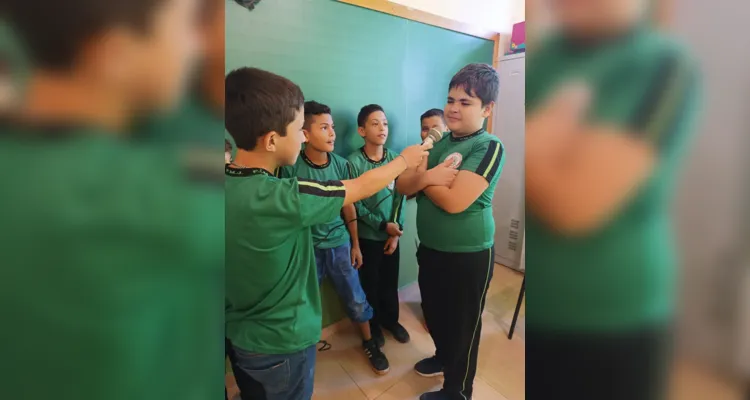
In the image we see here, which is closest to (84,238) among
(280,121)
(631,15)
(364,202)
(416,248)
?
(280,121)

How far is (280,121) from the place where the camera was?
0.58m

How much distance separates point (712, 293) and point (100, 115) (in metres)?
0.49

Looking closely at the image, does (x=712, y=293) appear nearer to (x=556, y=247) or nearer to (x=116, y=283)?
(x=556, y=247)

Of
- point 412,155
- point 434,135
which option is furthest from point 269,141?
point 434,135

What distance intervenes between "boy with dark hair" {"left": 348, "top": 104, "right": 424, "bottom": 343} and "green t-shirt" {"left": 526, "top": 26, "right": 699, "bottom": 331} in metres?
0.50

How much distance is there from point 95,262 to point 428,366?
66cm

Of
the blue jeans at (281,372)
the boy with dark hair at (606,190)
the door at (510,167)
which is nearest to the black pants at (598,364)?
the boy with dark hair at (606,190)

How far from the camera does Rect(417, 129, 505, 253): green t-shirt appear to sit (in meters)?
0.73

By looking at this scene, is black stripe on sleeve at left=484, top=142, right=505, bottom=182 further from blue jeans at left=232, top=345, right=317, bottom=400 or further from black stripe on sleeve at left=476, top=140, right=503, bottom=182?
blue jeans at left=232, top=345, right=317, bottom=400

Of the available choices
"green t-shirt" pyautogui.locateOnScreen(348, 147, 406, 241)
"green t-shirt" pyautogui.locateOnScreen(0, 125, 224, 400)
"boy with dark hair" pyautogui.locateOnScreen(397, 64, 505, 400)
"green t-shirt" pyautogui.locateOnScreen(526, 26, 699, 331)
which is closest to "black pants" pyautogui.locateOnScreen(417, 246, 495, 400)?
→ "boy with dark hair" pyautogui.locateOnScreen(397, 64, 505, 400)

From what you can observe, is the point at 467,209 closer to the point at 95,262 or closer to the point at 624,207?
the point at 624,207

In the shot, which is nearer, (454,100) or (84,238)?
(84,238)

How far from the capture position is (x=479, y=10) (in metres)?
0.69

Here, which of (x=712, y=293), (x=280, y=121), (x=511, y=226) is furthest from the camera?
(x=511, y=226)
